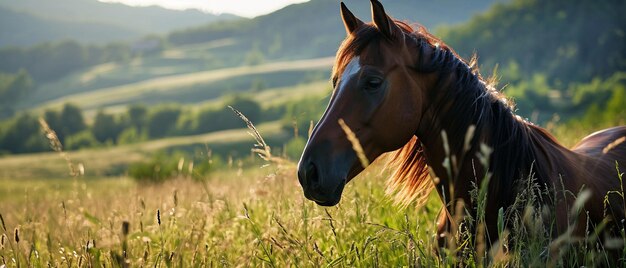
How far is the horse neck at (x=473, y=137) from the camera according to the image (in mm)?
3203

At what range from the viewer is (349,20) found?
3.34m

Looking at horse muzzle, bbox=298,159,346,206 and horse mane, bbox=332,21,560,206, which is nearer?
horse muzzle, bbox=298,159,346,206

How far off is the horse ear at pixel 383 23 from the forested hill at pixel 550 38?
395 feet

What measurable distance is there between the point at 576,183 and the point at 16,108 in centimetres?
18050

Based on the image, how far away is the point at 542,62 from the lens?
5172 inches

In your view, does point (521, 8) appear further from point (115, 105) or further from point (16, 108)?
point (16, 108)

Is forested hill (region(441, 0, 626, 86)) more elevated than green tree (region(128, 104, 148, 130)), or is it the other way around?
forested hill (region(441, 0, 626, 86))

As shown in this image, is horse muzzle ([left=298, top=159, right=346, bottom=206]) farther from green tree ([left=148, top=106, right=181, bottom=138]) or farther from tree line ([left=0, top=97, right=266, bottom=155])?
green tree ([left=148, top=106, right=181, bottom=138])

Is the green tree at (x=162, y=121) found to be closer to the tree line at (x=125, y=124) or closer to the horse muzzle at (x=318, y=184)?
the tree line at (x=125, y=124)

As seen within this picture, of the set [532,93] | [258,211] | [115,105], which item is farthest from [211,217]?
[115,105]

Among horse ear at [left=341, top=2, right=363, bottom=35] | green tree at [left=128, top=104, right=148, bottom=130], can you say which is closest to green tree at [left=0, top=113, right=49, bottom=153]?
green tree at [left=128, top=104, right=148, bottom=130]

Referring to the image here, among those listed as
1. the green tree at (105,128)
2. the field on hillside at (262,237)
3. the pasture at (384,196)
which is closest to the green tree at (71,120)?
the green tree at (105,128)

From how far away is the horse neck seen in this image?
3203 mm

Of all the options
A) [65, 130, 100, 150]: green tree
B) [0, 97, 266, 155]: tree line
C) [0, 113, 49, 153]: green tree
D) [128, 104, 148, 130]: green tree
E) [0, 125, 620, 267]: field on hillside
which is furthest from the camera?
[128, 104, 148, 130]: green tree
